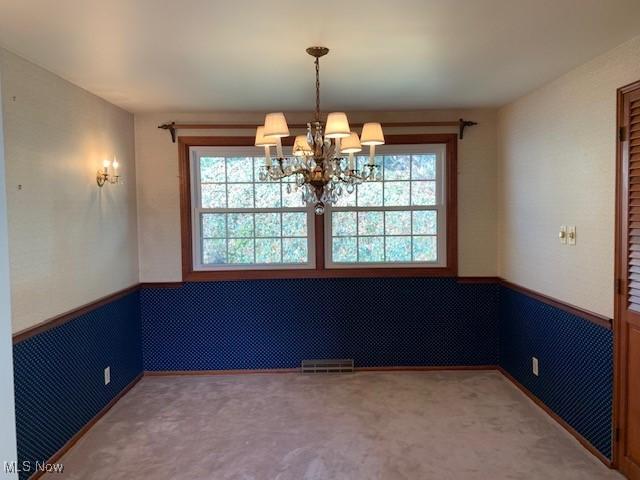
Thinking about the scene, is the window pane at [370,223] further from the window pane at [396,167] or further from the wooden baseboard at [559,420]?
the wooden baseboard at [559,420]

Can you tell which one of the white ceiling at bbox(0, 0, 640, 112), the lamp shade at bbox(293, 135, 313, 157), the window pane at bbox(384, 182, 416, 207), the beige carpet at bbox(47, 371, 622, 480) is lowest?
the beige carpet at bbox(47, 371, 622, 480)

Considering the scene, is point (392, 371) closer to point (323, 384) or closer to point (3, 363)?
point (323, 384)

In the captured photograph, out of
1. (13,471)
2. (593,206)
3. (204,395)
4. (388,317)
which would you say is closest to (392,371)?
(388,317)

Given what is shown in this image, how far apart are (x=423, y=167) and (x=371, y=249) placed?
94 centimetres

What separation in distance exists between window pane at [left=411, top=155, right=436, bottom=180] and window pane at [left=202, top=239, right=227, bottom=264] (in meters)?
1.98

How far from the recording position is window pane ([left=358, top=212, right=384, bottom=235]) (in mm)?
4395

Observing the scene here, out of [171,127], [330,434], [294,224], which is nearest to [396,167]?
[294,224]

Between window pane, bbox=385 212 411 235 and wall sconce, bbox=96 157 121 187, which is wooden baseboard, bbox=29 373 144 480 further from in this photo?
window pane, bbox=385 212 411 235

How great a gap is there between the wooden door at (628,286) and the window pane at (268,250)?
9.17 ft

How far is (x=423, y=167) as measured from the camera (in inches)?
172

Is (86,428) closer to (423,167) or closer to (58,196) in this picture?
(58,196)

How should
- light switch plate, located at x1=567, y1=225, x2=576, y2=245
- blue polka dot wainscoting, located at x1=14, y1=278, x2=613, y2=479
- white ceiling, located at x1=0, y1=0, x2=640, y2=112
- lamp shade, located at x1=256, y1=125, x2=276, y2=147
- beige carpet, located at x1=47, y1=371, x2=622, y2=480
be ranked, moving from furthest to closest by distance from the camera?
blue polka dot wainscoting, located at x1=14, y1=278, x2=613, y2=479
light switch plate, located at x1=567, y1=225, x2=576, y2=245
beige carpet, located at x1=47, y1=371, x2=622, y2=480
lamp shade, located at x1=256, y1=125, x2=276, y2=147
white ceiling, located at x1=0, y1=0, x2=640, y2=112

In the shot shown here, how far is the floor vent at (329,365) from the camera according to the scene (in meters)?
4.34

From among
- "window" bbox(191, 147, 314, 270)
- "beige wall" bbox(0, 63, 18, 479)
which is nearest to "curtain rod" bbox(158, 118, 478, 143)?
"window" bbox(191, 147, 314, 270)
